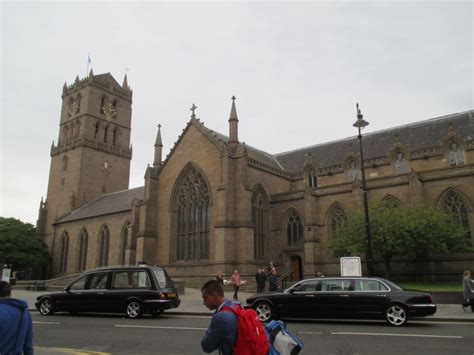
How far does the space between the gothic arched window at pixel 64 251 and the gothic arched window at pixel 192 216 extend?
22.4m

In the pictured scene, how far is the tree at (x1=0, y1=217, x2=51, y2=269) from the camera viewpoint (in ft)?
152

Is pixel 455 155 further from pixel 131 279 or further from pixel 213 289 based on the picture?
pixel 213 289

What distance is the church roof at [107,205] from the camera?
149 ft

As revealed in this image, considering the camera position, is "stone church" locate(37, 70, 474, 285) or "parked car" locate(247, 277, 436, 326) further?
"stone church" locate(37, 70, 474, 285)

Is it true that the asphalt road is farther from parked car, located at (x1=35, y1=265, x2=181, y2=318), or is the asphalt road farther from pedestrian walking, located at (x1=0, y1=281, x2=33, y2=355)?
pedestrian walking, located at (x1=0, y1=281, x2=33, y2=355)

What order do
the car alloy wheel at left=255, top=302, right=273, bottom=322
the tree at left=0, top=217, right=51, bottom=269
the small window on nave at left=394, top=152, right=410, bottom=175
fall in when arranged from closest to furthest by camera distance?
the car alloy wheel at left=255, top=302, right=273, bottom=322 → the small window on nave at left=394, top=152, right=410, bottom=175 → the tree at left=0, top=217, right=51, bottom=269

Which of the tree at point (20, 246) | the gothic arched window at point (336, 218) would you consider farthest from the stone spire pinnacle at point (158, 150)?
the tree at point (20, 246)

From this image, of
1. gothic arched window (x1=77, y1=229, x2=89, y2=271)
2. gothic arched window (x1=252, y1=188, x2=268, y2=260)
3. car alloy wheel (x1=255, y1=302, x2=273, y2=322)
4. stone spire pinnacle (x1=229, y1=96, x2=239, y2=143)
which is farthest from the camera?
gothic arched window (x1=77, y1=229, x2=89, y2=271)

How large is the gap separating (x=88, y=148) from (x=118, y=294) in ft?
145

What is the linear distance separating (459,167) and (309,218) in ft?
36.0

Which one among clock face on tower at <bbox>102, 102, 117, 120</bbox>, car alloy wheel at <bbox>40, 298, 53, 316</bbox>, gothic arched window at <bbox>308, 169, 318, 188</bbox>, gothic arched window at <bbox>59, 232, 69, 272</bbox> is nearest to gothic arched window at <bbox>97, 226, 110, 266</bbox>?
gothic arched window at <bbox>59, 232, 69, 272</bbox>

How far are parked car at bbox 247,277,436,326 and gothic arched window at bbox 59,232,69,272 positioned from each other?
42.5 metres

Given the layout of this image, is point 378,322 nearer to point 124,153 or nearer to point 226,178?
point 226,178

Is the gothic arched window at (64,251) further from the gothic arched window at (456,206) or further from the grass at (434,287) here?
the gothic arched window at (456,206)
